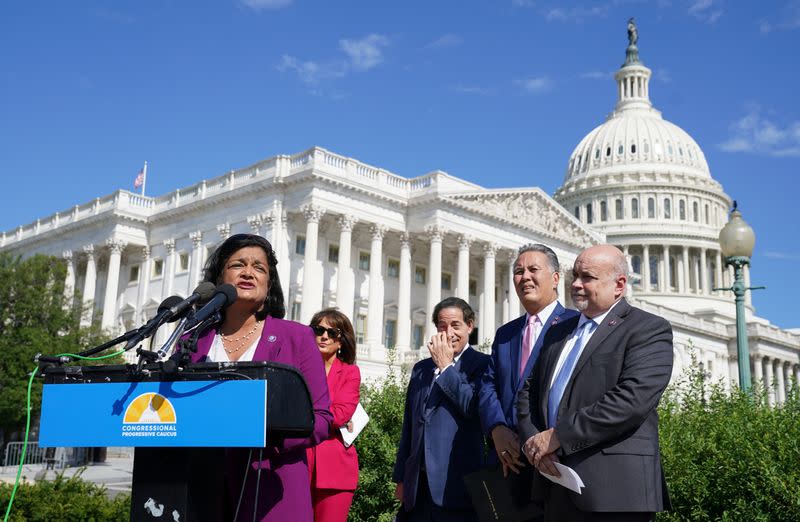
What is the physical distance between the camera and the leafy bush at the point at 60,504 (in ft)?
31.0

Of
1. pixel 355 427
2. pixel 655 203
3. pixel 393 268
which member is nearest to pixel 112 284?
pixel 393 268

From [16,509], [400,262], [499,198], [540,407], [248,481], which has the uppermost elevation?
[499,198]

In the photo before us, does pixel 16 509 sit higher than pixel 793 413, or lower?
lower

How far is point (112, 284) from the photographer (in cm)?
5269

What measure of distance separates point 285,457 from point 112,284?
169 ft

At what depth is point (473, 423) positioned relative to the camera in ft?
21.5

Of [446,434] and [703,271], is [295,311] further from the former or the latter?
[703,271]

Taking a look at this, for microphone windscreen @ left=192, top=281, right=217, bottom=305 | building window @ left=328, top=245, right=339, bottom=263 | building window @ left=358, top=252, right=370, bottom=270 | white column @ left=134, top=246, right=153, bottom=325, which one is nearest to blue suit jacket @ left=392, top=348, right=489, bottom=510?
microphone windscreen @ left=192, top=281, right=217, bottom=305

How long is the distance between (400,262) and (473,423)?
4431 centimetres

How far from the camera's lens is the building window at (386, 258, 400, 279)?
2037 inches

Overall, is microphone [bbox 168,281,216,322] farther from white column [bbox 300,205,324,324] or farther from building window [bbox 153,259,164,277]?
building window [bbox 153,259,164,277]

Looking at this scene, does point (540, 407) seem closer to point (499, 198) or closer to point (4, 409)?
point (4, 409)

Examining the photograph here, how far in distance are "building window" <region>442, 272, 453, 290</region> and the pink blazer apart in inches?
1875

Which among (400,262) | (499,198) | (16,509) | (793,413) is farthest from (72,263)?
(793,413)
